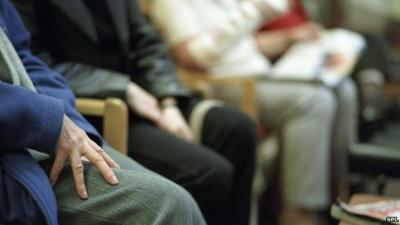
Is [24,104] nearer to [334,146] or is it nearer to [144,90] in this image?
[144,90]

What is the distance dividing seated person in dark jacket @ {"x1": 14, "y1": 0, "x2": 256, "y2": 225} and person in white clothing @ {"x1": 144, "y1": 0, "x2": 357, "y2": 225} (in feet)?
0.78

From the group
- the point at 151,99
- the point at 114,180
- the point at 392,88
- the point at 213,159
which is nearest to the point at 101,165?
the point at 114,180

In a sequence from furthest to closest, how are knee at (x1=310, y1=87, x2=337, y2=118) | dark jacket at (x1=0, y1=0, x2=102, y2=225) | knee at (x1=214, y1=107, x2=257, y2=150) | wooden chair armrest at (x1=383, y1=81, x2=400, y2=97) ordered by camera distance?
wooden chair armrest at (x1=383, y1=81, x2=400, y2=97), knee at (x1=310, y1=87, x2=337, y2=118), knee at (x1=214, y1=107, x2=257, y2=150), dark jacket at (x1=0, y1=0, x2=102, y2=225)

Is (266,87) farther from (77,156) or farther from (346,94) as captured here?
(77,156)

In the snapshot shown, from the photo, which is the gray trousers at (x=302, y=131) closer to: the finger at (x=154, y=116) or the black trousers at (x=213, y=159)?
the black trousers at (x=213, y=159)

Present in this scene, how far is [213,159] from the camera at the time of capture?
142cm

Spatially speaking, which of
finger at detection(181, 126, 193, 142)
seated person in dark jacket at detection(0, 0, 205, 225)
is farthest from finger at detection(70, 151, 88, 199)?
finger at detection(181, 126, 193, 142)

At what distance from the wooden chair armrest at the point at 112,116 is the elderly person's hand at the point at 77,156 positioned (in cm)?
29

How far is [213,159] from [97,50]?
0.38 meters

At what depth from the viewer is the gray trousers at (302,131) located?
6.53 ft

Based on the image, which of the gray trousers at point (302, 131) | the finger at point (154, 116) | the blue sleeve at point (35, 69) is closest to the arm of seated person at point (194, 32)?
the gray trousers at point (302, 131)

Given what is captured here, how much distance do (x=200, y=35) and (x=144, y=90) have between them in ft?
1.23

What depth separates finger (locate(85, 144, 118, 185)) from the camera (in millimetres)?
951

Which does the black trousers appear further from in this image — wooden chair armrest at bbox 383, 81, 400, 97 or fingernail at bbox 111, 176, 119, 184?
wooden chair armrest at bbox 383, 81, 400, 97
